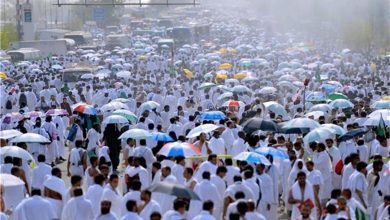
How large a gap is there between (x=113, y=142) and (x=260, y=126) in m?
3.66

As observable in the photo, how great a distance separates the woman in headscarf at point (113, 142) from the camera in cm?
2158

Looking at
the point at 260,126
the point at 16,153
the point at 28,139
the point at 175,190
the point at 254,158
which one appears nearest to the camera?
the point at 175,190

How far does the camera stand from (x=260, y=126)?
62.8 feet

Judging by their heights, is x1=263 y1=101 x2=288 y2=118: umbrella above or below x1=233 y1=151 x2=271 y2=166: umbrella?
below

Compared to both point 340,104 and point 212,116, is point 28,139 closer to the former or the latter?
point 212,116

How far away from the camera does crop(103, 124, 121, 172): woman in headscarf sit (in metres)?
21.6

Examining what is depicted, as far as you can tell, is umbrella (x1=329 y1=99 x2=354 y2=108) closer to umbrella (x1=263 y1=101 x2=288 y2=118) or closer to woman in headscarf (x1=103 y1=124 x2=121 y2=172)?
umbrella (x1=263 y1=101 x2=288 y2=118)

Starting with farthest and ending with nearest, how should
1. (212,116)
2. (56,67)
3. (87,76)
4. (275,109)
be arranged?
(56,67) → (87,76) → (275,109) → (212,116)

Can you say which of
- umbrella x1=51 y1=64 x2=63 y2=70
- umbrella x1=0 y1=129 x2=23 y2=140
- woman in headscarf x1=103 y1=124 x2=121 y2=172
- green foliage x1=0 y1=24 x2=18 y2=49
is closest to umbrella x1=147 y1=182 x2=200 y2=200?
umbrella x1=0 y1=129 x2=23 y2=140

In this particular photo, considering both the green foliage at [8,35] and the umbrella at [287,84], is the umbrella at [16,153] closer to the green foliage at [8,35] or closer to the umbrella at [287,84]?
the umbrella at [287,84]

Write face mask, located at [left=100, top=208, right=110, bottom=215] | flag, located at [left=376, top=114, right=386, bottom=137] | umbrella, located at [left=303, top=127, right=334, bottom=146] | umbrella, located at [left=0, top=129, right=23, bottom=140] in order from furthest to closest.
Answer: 1. flag, located at [left=376, top=114, right=386, bottom=137]
2. umbrella, located at [left=0, top=129, right=23, bottom=140]
3. umbrella, located at [left=303, top=127, right=334, bottom=146]
4. face mask, located at [left=100, top=208, right=110, bottom=215]

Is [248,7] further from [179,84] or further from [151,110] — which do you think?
[151,110]

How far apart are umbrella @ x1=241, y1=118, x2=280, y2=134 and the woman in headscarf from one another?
3248 millimetres

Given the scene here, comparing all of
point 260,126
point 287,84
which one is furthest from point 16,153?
point 287,84
